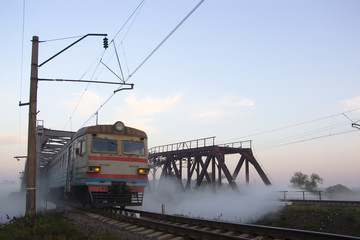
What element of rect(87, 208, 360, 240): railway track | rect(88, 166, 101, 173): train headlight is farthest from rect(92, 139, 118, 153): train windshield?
rect(87, 208, 360, 240): railway track

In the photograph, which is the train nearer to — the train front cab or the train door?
the train front cab

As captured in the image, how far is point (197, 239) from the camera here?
744 centimetres

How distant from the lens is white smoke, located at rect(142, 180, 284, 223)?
65.8ft

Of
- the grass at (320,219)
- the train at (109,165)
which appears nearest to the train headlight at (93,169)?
the train at (109,165)

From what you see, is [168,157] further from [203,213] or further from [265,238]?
[265,238]

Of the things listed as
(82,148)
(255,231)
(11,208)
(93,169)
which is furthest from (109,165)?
(11,208)

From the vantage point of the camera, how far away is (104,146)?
13.1 metres

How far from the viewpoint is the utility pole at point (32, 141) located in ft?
41.5

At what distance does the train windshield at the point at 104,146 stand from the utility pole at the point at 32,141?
2.39 metres

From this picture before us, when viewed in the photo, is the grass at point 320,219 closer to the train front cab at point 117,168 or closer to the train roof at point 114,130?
the train front cab at point 117,168

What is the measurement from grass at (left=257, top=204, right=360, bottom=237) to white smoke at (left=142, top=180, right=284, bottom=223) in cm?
121

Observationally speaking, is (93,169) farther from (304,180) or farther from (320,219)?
(304,180)

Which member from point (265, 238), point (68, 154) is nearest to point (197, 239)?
point (265, 238)

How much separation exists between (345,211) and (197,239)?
12.0 m
